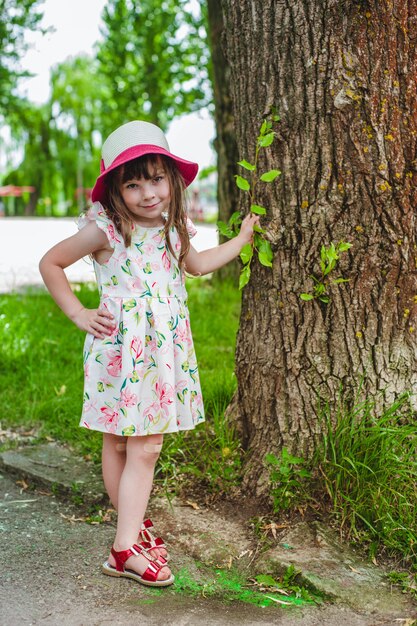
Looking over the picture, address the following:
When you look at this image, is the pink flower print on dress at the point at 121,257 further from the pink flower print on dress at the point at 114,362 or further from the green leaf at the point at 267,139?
the green leaf at the point at 267,139

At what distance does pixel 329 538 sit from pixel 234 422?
0.75m

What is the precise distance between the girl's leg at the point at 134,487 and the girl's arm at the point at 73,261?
0.45 meters

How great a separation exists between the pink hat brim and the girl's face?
0.07 m

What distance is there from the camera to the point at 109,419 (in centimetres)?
278

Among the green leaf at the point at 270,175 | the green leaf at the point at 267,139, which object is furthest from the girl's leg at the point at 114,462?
the green leaf at the point at 267,139

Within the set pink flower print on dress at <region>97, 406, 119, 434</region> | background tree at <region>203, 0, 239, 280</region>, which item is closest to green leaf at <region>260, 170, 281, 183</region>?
pink flower print on dress at <region>97, 406, 119, 434</region>

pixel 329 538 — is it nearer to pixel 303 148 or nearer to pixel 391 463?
pixel 391 463

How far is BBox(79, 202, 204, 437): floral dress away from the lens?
2.72 metres

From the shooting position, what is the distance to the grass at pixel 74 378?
11.2 ft

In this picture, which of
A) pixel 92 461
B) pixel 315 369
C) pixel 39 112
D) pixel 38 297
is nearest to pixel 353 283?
pixel 315 369

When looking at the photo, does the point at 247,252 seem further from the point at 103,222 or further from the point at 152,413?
the point at 152,413

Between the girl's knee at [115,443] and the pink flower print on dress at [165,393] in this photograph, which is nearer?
the pink flower print on dress at [165,393]

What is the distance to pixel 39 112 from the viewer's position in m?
27.8

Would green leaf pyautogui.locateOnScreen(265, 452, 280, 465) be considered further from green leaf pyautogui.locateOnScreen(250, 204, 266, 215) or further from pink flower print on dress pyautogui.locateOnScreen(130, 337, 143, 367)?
green leaf pyautogui.locateOnScreen(250, 204, 266, 215)
